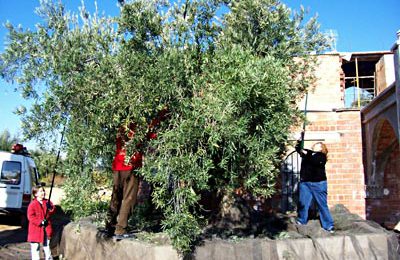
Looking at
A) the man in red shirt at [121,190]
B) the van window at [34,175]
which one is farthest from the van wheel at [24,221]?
the man in red shirt at [121,190]

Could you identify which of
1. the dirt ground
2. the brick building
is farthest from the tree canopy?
the brick building

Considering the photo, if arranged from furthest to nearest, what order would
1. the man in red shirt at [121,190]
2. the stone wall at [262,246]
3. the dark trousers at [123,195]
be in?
the dark trousers at [123,195] < the stone wall at [262,246] < the man in red shirt at [121,190]

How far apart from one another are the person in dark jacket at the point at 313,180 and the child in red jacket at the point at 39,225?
4591 mm

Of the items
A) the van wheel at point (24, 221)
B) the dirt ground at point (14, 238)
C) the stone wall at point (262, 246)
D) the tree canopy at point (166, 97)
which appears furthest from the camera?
the van wheel at point (24, 221)

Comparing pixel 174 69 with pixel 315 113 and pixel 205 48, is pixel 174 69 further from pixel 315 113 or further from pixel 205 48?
pixel 315 113

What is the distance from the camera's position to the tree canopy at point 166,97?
15.9 feet

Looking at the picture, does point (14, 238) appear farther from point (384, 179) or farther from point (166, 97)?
point (384, 179)

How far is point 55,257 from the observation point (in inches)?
298

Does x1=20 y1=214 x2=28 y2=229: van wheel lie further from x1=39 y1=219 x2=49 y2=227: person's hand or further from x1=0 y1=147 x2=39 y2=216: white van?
x1=39 y1=219 x2=49 y2=227: person's hand

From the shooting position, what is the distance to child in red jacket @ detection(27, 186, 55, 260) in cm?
670

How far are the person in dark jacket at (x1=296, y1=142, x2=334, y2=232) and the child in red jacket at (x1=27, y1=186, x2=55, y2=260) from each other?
4.59m

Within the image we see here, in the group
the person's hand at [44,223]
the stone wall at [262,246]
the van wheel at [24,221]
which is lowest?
the van wheel at [24,221]

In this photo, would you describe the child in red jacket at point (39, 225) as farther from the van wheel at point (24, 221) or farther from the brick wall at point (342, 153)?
the brick wall at point (342, 153)

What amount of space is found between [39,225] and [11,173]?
6.37 meters
